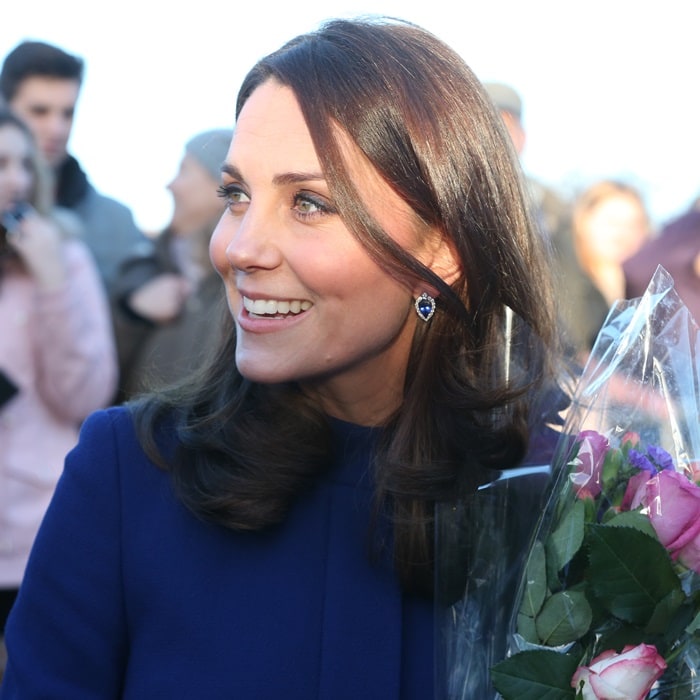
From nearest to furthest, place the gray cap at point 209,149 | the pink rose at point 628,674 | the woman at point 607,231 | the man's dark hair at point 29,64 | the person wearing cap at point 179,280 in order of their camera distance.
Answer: the pink rose at point 628,674
the gray cap at point 209,149
the person wearing cap at point 179,280
the man's dark hair at point 29,64
the woman at point 607,231

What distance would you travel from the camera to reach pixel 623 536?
1.51 m

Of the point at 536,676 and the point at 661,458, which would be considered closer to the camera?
the point at 536,676

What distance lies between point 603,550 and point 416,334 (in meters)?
0.80

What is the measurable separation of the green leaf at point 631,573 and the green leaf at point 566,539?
92 millimetres

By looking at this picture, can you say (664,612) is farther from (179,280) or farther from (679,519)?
(179,280)

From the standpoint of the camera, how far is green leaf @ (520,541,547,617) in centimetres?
163

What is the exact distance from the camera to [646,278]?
478 centimetres

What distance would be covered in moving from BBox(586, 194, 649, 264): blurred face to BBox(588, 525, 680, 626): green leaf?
4663 mm

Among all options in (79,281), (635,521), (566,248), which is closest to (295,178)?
(635,521)

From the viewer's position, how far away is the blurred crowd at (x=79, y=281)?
11.8ft

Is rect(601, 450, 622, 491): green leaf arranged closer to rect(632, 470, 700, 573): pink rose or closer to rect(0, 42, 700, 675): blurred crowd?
rect(632, 470, 700, 573): pink rose

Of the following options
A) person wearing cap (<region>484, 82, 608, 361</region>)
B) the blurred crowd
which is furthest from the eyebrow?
person wearing cap (<region>484, 82, 608, 361</region>)

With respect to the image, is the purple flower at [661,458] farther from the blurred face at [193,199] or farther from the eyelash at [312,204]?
the blurred face at [193,199]

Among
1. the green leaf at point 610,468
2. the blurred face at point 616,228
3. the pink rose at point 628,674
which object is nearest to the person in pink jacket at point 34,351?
the green leaf at point 610,468
